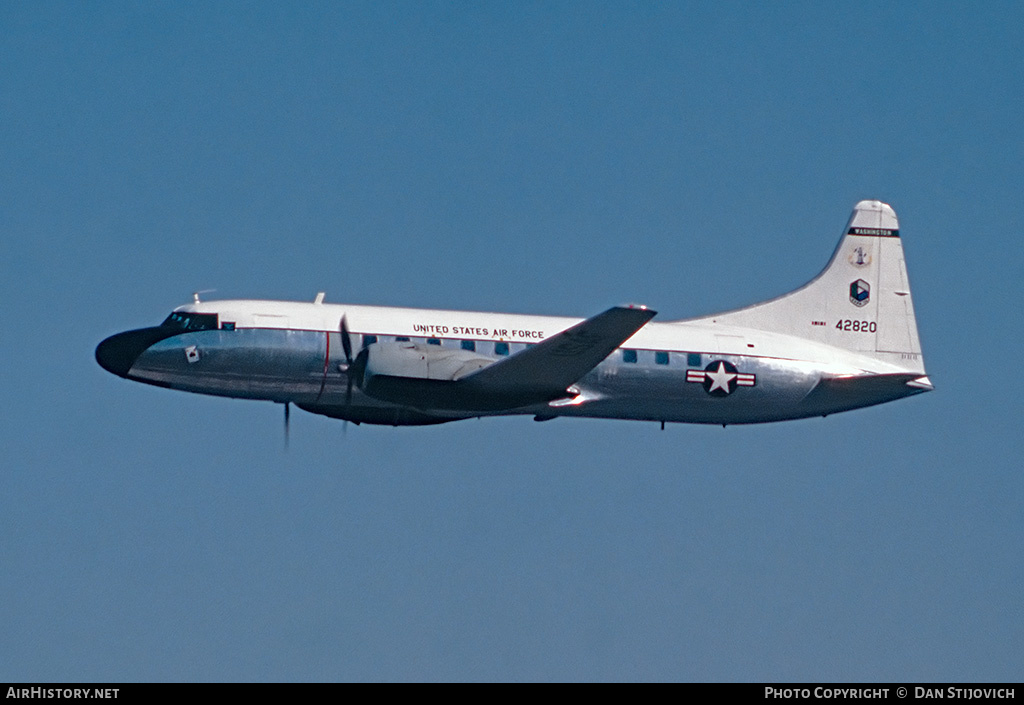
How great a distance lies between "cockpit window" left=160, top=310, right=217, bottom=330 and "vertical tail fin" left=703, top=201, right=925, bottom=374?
36.2ft

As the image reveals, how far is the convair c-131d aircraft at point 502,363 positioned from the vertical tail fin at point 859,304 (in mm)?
102

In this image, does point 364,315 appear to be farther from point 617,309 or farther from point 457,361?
point 617,309

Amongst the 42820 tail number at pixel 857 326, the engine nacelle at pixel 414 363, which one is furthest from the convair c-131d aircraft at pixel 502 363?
the 42820 tail number at pixel 857 326

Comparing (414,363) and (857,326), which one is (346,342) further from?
(857,326)

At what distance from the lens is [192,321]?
3022 cm

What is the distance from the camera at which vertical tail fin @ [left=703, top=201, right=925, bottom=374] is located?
33938 millimetres

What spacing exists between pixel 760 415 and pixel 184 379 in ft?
40.0

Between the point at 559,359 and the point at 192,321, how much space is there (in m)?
7.61

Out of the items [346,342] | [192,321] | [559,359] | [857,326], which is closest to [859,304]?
[857,326]

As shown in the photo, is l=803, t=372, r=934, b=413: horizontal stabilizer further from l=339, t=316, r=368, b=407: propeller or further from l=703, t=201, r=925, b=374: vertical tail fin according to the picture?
l=339, t=316, r=368, b=407: propeller

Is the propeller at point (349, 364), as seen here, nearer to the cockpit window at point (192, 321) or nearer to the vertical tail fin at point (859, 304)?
the cockpit window at point (192, 321)

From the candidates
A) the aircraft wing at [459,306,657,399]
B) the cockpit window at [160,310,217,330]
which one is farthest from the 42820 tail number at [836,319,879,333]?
the cockpit window at [160,310,217,330]
